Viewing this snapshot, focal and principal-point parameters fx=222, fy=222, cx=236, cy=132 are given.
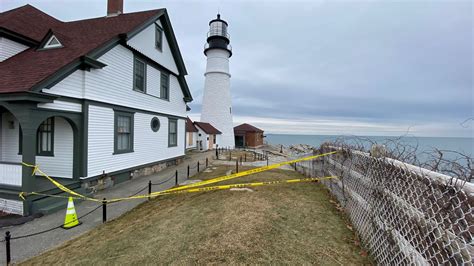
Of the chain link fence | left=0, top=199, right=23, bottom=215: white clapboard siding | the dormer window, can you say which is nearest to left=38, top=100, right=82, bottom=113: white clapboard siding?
left=0, top=199, right=23, bottom=215: white clapboard siding

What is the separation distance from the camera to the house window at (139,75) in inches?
448

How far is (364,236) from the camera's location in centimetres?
378

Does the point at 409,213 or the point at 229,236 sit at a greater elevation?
the point at 409,213

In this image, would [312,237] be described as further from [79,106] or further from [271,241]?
[79,106]

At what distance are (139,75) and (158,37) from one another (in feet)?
9.88

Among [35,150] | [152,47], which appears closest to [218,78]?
[152,47]

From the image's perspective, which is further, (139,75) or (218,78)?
(218,78)

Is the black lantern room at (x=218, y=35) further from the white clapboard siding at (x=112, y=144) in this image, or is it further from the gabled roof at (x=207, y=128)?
the white clapboard siding at (x=112, y=144)

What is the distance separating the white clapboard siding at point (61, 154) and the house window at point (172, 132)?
656 centimetres

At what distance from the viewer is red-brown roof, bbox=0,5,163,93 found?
7359 millimetres

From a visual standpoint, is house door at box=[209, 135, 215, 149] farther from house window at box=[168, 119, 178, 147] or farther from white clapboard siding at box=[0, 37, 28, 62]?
white clapboard siding at box=[0, 37, 28, 62]

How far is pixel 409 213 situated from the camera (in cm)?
261

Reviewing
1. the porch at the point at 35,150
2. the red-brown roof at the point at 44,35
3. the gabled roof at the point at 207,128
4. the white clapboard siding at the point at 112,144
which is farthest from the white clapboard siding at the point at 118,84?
the gabled roof at the point at 207,128

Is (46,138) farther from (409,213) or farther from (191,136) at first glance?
(191,136)
